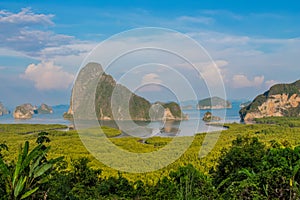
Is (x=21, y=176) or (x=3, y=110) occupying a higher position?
(x=3, y=110)

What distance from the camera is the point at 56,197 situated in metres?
2.98

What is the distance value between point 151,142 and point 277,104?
1482 inches

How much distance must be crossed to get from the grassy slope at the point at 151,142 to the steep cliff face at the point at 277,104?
13.5 m

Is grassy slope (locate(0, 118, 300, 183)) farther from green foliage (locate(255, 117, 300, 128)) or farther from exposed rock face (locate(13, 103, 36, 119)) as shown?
exposed rock face (locate(13, 103, 36, 119))

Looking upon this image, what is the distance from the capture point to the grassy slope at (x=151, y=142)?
12.1m

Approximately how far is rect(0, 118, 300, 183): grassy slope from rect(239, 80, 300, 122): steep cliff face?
13.5 m

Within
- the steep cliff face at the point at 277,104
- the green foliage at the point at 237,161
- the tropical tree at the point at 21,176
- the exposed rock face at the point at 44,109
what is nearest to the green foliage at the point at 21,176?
the tropical tree at the point at 21,176

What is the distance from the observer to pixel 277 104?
49125mm

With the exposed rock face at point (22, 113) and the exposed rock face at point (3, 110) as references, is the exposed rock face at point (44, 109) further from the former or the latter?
the exposed rock face at point (22, 113)

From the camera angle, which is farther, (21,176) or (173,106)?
(173,106)

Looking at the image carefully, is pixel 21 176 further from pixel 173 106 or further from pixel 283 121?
pixel 283 121

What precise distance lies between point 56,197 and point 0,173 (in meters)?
0.55

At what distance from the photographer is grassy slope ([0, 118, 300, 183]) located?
1211 cm

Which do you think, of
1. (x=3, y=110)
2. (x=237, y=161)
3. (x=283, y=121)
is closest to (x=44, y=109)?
(x=3, y=110)
